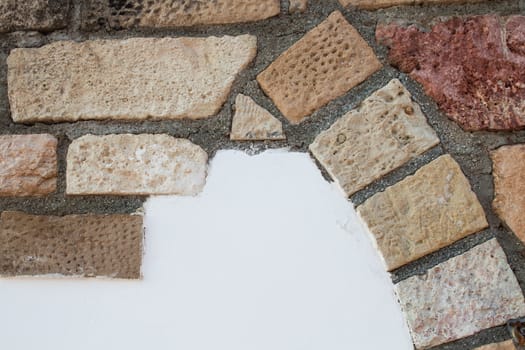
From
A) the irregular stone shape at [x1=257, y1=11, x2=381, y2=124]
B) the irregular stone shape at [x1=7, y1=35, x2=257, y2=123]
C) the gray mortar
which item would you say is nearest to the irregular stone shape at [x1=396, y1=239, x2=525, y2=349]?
the gray mortar

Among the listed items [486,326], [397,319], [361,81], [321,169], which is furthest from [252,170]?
[486,326]

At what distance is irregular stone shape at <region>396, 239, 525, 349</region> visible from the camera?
1.14 metres

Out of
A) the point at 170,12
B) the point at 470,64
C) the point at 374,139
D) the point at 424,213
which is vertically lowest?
the point at 424,213

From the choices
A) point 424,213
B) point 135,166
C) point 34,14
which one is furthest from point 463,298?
point 34,14

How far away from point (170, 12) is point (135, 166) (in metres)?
0.30

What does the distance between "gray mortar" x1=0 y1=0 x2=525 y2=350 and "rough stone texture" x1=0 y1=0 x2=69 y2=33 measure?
0.02 meters

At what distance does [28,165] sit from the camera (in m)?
1.30

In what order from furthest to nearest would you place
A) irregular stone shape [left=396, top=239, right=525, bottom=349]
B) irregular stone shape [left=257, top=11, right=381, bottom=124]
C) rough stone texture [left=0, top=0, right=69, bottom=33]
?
rough stone texture [left=0, top=0, right=69, bottom=33] → irregular stone shape [left=257, top=11, right=381, bottom=124] → irregular stone shape [left=396, top=239, right=525, bottom=349]

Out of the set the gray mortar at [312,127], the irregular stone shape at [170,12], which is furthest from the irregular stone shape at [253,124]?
the irregular stone shape at [170,12]

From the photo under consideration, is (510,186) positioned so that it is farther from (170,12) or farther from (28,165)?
(28,165)

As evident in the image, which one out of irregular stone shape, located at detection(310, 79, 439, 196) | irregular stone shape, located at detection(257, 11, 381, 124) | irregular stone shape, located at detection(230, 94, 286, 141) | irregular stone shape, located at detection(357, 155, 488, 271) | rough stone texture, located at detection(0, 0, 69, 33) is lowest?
irregular stone shape, located at detection(357, 155, 488, 271)

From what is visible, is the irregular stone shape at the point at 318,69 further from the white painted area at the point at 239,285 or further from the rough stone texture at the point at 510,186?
the rough stone texture at the point at 510,186

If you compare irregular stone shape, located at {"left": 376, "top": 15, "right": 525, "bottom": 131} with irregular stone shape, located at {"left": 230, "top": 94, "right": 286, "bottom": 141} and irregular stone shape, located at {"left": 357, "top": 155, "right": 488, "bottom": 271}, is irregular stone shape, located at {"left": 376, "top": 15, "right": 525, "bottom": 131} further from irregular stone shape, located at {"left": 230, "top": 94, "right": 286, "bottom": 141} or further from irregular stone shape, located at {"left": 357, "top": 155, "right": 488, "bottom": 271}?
irregular stone shape, located at {"left": 230, "top": 94, "right": 286, "bottom": 141}

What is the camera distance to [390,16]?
1.26 m
